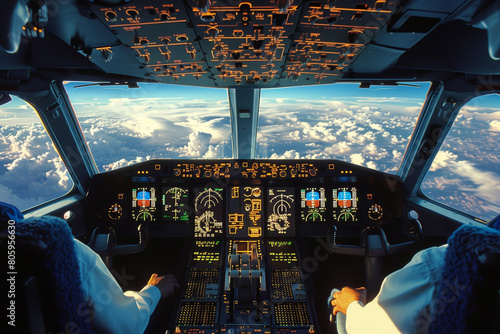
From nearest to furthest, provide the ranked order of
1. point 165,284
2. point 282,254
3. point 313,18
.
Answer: point 313,18
point 165,284
point 282,254

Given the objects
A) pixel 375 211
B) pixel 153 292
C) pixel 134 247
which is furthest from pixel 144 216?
pixel 375 211

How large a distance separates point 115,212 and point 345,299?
7.99 ft

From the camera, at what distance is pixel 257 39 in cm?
155

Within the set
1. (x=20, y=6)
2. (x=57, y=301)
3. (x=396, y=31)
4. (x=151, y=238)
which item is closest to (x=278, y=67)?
(x=396, y=31)

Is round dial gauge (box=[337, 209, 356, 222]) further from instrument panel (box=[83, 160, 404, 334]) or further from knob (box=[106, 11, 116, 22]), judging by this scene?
knob (box=[106, 11, 116, 22])

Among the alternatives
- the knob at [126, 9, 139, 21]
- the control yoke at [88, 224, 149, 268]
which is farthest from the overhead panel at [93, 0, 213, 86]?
the control yoke at [88, 224, 149, 268]

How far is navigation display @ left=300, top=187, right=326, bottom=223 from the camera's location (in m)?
3.10

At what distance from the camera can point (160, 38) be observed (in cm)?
153

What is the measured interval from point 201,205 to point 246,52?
177 cm

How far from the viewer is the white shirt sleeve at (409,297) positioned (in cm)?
94

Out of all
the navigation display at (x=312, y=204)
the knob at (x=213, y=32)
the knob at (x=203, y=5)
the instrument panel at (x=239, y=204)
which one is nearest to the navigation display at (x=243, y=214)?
the instrument panel at (x=239, y=204)

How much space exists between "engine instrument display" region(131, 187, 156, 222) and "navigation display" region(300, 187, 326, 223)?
1.55m

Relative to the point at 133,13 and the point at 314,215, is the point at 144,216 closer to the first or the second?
the point at 314,215

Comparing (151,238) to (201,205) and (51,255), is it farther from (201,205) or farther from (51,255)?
(51,255)
